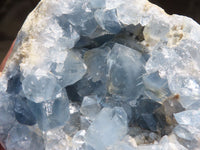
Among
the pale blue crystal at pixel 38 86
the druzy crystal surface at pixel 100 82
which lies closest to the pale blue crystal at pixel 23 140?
the druzy crystal surface at pixel 100 82

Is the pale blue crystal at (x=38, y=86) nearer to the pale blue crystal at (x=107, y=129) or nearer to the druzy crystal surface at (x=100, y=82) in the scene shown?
the druzy crystal surface at (x=100, y=82)

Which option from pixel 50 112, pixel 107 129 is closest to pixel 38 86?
pixel 50 112

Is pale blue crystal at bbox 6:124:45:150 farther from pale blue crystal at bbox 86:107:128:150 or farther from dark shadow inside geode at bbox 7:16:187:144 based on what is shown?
pale blue crystal at bbox 86:107:128:150

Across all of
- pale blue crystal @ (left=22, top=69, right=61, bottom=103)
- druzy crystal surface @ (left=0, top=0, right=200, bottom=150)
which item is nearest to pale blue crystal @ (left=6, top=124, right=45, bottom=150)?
druzy crystal surface @ (left=0, top=0, right=200, bottom=150)

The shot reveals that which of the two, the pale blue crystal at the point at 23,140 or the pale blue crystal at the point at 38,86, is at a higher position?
the pale blue crystal at the point at 38,86

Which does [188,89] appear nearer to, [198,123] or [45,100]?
[198,123]

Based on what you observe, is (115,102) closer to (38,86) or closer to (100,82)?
(100,82)

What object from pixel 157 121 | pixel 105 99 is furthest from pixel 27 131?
pixel 157 121

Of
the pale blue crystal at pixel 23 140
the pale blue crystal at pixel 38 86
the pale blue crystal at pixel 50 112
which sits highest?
the pale blue crystal at pixel 38 86
